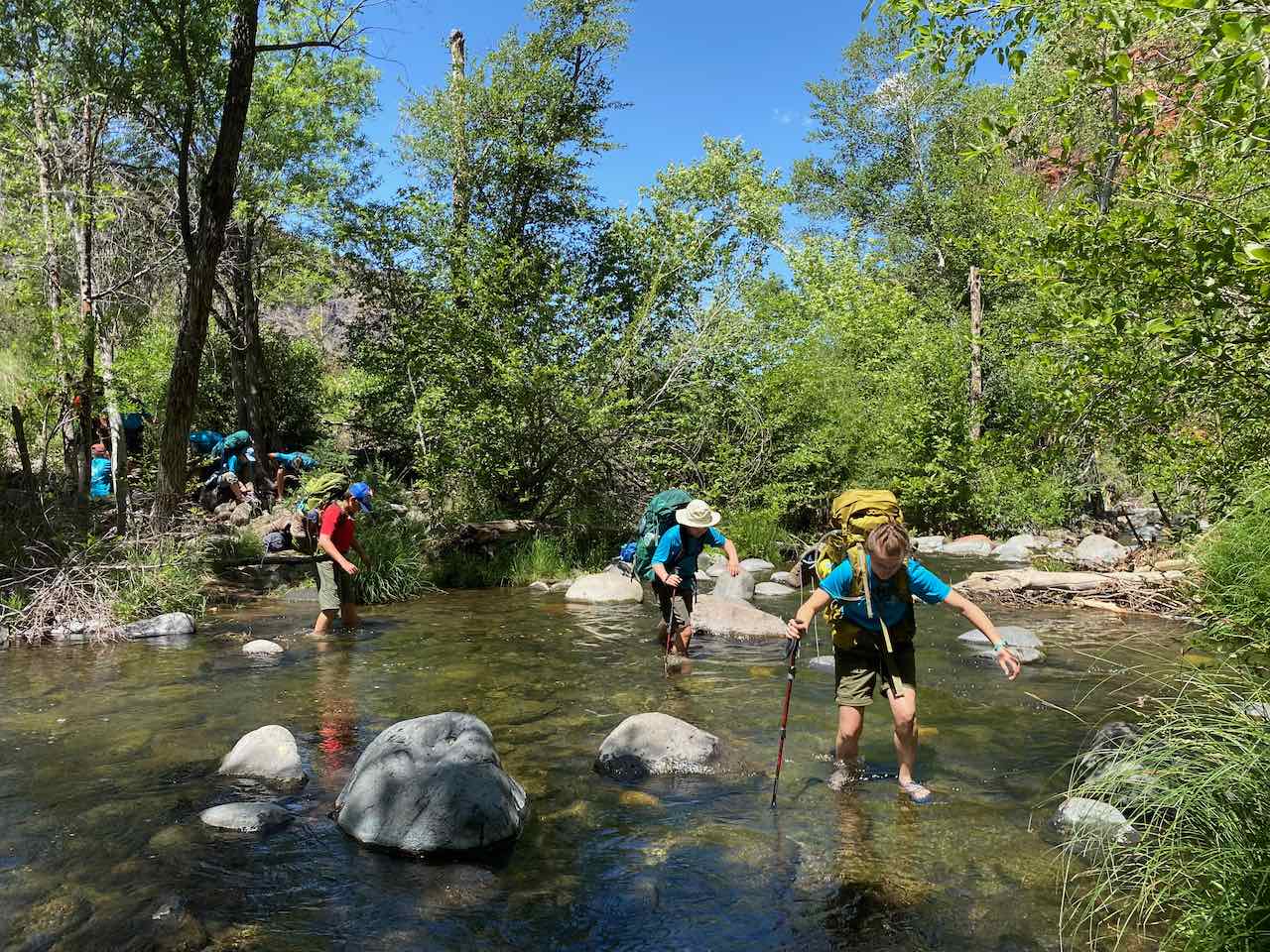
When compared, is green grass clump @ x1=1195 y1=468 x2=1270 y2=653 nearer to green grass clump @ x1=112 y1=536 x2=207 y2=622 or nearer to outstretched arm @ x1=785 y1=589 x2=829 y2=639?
outstretched arm @ x1=785 y1=589 x2=829 y2=639

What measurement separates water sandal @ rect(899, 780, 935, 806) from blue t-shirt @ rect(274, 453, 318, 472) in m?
15.8

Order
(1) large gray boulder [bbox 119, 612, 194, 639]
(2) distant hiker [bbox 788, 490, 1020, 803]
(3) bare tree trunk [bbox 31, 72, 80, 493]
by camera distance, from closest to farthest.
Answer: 1. (2) distant hiker [bbox 788, 490, 1020, 803]
2. (1) large gray boulder [bbox 119, 612, 194, 639]
3. (3) bare tree trunk [bbox 31, 72, 80, 493]

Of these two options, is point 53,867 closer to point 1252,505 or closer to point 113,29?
point 1252,505

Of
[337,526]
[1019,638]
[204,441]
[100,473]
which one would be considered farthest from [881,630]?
[204,441]

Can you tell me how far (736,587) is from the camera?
13.5 meters

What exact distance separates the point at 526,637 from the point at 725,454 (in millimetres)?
8869

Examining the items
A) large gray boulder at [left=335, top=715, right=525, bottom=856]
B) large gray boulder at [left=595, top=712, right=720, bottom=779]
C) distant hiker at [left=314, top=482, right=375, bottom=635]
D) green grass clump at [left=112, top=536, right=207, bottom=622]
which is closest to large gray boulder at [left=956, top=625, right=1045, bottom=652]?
large gray boulder at [left=595, top=712, right=720, bottom=779]

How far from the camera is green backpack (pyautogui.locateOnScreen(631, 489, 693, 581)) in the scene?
9.12 meters

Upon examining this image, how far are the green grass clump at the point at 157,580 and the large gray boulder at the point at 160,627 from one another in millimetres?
321

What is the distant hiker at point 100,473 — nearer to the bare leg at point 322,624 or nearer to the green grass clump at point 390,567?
the green grass clump at point 390,567

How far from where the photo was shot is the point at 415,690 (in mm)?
8234

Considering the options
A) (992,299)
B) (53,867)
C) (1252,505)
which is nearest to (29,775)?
(53,867)

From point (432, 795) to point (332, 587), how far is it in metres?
6.40

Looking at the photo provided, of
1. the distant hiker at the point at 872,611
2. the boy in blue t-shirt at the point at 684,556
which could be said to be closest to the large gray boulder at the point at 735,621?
the boy in blue t-shirt at the point at 684,556
